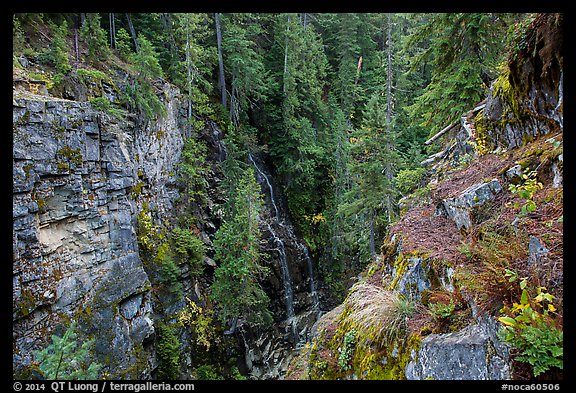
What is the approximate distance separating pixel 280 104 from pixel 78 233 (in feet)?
→ 48.8

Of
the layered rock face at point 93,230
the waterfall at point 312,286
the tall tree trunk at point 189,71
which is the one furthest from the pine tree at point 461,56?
the waterfall at point 312,286

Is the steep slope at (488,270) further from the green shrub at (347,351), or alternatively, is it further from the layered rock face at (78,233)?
the layered rock face at (78,233)

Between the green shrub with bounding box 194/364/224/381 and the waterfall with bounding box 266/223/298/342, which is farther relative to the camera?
the waterfall with bounding box 266/223/298/342

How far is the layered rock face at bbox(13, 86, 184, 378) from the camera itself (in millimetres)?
7887

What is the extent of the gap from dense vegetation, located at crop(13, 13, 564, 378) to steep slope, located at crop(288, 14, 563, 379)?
0.23 metres

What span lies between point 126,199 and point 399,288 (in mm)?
9978

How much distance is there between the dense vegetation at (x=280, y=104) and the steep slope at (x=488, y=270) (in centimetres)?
23

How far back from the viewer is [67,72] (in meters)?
10.2

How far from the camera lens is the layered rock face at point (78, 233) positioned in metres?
7.89

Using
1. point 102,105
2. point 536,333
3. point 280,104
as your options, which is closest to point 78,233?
point 102,105

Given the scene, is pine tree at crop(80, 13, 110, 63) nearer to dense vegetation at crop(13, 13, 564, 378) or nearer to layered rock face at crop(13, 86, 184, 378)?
dense vegetation at crop(13, 13, 564, 378)

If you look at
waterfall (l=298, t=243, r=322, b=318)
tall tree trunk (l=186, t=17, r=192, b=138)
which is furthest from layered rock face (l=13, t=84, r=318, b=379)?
waterfall (l=298, t=243, r=322, b=318)

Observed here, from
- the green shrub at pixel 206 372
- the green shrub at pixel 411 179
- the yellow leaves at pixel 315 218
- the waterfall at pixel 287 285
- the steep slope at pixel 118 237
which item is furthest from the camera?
the yellow leaves at pixel 315 218

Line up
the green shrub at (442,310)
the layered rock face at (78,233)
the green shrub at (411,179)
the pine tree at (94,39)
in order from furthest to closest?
the pine tree at (94,39), the green shrub at (411,179), the layered rock face at (78,233), the green shrub at (442,310)
